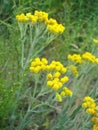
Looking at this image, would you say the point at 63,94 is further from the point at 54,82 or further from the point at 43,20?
the point at 43,20

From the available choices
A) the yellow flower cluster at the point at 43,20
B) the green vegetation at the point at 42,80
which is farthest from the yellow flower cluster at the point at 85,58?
the yellow flower cluster at the point at 43,20

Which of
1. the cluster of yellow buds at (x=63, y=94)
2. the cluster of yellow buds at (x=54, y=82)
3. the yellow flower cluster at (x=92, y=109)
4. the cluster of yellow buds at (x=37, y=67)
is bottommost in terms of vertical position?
the yellow flower cluster at (x=92, y=109)

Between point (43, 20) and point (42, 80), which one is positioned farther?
point (42, 80)

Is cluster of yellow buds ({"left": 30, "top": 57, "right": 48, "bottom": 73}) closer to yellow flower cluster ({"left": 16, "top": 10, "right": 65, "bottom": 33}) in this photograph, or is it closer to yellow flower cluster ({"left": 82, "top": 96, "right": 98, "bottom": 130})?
yellow flower cluster ({"left": 16, "top": 10, "right": 65, "bottom": 33})

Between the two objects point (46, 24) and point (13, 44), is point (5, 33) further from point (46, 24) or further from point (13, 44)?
point (46, 24)

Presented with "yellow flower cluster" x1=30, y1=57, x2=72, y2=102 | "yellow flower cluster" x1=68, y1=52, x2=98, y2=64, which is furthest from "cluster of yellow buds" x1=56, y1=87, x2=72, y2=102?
"yellow flower cluster" x1=68, y1=52, x2=98, y2=64

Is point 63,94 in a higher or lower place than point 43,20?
lower

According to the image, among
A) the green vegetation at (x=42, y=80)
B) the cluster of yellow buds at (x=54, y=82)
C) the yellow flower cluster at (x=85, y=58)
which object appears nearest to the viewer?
the cluster of yellow buds at (x=54, y=82)

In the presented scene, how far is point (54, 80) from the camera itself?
1893mm

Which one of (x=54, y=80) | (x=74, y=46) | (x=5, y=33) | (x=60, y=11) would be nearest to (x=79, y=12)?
(x=60, y=11)

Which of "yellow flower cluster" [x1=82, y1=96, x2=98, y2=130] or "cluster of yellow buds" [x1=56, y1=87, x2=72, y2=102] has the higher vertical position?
"cluster of yellow buds" [x1=56, y1=87, x2=72, y2=102]

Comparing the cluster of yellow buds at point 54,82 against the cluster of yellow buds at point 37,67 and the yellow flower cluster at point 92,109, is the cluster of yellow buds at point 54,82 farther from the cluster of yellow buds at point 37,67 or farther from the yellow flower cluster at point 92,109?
the yellow flower cluster at point 92,109

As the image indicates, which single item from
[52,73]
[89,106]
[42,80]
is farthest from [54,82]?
[42,80]

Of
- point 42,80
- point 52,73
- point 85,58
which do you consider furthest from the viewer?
point 42,80
